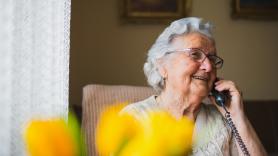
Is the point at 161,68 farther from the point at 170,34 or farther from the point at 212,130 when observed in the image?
the point at 212,130

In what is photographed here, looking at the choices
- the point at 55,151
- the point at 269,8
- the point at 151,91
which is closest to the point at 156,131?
the point at 55,151

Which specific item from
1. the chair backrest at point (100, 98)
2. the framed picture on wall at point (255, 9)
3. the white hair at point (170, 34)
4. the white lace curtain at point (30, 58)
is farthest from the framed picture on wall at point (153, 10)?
the white lace curtain at point (30, 58)

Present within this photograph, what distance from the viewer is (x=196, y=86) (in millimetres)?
1501

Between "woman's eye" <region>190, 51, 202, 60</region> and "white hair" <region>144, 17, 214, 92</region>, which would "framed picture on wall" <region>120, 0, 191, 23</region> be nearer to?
"white hair" <region>144, 17, 214, 92</region>

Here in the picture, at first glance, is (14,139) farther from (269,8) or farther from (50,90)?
(269,8)

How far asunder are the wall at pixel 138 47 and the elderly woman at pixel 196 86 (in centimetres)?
82

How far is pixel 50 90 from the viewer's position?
4.41 feet

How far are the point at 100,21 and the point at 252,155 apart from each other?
4.07 feet

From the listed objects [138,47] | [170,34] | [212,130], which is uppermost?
[170,34]

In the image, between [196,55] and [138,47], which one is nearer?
[196,55]

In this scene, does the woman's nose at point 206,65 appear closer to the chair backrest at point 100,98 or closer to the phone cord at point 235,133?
the phone cord at point 235,133

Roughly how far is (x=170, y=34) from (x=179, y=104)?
0.26 meters

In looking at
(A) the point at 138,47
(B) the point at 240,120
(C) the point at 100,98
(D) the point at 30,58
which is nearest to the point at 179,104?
(B) the point at 240,120

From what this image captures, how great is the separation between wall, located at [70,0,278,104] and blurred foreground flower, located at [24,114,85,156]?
1.92m
